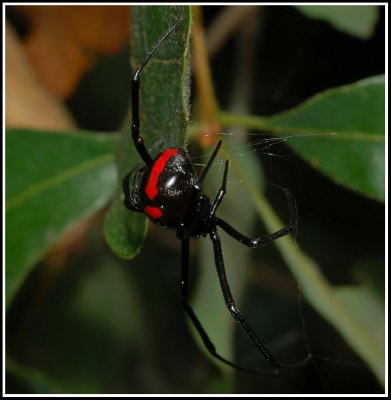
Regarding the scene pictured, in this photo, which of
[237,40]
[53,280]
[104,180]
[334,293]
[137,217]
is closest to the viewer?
[137,217]

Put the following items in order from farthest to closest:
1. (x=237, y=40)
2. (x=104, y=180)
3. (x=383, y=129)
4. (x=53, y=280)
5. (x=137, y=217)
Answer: (x=53, y=280) → (x=237, y=40) → (x=104, y=180) → (x=383, y=129) → (x=137, y=217)

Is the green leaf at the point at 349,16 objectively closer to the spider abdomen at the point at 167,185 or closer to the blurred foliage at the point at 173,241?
the blurred foliage at the point at 173,241

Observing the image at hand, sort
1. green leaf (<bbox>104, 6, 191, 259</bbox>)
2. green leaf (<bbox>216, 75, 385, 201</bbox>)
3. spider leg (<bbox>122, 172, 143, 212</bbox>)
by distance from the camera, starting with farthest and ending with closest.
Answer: green leaf (<bbox>216, 75, 385, 201</bbox>) → spider leg (<bbox>122, 172, 143, 212</bbox>) → green leaf (<bbox>104, 6, 191, 259</bbox>)

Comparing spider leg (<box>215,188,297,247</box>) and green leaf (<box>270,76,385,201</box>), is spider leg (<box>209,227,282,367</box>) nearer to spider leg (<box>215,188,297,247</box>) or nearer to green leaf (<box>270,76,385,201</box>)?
spider leg (<box>215,188,297,247</box>)

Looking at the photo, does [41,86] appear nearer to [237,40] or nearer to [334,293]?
[237,40]

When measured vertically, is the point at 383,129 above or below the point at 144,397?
above

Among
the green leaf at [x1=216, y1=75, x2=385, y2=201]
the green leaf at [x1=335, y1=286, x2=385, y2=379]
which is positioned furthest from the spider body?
the green leaf at [x1=335, y1=286, x2=385, y2=379]

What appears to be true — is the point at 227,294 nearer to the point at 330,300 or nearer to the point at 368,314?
the point at 330,300

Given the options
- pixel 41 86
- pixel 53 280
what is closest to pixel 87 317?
pixel 53 280
